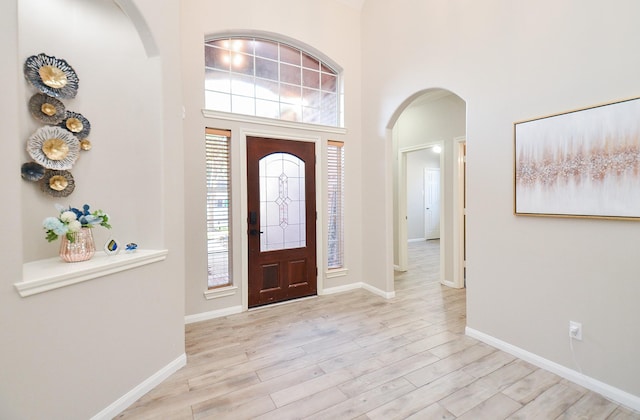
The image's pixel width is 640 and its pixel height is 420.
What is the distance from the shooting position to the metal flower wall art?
1.89 m

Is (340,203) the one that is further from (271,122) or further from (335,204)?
(271,122)

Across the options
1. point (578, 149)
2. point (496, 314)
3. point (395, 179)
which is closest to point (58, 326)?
point (496, 314)

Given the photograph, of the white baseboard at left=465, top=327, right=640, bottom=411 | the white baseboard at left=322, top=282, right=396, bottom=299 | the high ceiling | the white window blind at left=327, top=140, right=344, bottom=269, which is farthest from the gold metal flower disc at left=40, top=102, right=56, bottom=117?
the white baseboard at left=465, top=327, right=640, bottom=411

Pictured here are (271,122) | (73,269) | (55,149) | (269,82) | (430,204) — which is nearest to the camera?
(73,269)

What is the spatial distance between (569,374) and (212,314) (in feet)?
10.6

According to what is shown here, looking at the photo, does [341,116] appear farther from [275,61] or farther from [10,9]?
[10,9]

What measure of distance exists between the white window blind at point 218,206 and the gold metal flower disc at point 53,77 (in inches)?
50.6

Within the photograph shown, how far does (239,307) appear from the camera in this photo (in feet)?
11.1

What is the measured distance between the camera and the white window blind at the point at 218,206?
3.23 metres

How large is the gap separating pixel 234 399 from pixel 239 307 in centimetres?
150

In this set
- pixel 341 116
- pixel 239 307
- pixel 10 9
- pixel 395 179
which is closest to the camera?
pixel 10 9

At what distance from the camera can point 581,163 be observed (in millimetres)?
2014

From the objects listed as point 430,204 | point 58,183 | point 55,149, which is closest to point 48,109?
point 55,149

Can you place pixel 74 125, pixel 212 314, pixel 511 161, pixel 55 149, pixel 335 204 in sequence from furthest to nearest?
1. pixel 335 204
2. pixel 212 314
3. pixel 511 161
4. pixel 74 125
5. pixel 55 149
